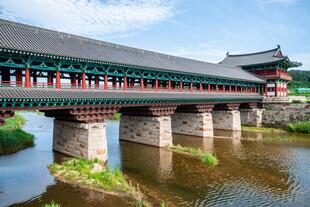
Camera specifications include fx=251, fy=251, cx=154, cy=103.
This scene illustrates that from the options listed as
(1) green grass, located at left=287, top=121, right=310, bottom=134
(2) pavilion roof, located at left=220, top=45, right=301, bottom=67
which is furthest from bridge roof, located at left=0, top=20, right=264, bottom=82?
(2) pavilion roof, located at left=220, top=45, right=301, bottom=67

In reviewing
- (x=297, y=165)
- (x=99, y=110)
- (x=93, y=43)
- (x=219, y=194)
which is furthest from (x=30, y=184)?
(x=297, y=165)

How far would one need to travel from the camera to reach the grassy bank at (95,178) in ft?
→ 50.8

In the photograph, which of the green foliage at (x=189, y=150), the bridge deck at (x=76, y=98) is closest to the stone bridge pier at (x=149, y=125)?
the green foliage at (x=189, y=150)

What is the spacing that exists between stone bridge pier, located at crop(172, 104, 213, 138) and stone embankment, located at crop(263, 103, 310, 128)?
16.3 metres

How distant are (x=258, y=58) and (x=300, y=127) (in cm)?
2280

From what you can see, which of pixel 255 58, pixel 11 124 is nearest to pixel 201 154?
pixel 11 124

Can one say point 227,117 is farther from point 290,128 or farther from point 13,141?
point 13,141

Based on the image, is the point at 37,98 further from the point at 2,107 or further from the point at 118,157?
the point at 118,157

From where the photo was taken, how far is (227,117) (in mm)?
42938

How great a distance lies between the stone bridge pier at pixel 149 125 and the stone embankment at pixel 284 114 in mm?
24719

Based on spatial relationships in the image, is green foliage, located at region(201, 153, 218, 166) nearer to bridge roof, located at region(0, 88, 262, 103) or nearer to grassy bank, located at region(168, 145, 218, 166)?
grassy bank, located at region(168, 145, 218, 166)

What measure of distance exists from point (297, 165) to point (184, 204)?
45.5 feet

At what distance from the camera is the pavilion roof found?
172ft

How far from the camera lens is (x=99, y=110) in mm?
22797
